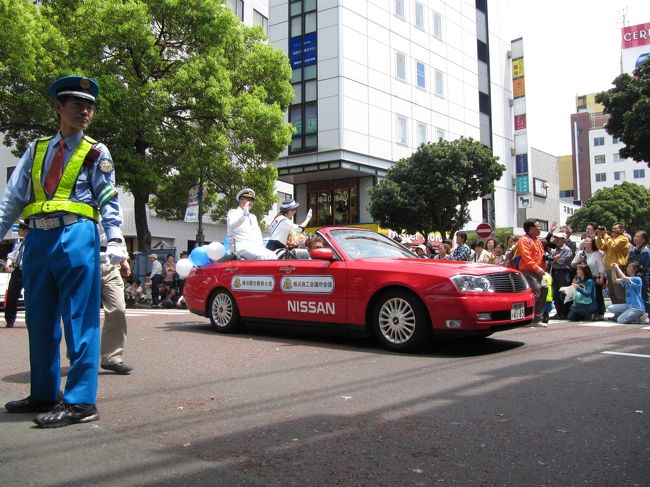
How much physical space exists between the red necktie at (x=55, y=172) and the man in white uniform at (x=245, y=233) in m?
4.56

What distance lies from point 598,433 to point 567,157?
13102 cm

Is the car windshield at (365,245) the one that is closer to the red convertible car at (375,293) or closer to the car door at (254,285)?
the red convertible car at (375,293)

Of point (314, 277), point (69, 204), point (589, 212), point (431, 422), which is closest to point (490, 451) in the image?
point (431, 422)

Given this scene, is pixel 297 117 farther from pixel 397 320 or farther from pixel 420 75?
pixel 397 320

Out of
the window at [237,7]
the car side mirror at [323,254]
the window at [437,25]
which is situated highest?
the window at [437,25]

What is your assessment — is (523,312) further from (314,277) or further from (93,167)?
(93,167)

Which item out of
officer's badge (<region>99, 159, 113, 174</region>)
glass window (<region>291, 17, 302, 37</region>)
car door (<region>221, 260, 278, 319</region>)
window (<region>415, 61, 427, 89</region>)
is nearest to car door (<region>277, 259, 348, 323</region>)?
car door (<region>221, 260, 278, 319</region>)

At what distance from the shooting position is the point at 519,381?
4.81 meters

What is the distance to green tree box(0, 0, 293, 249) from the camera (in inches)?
677

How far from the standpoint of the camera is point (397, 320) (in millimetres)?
6434

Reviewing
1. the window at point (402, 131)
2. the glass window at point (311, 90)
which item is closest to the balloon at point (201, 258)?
the glass window at point (311, 90)

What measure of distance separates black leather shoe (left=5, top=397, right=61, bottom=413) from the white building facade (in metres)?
30.6

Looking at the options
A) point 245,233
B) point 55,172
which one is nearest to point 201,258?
point 245,233

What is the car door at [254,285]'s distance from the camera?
25.2 ft
